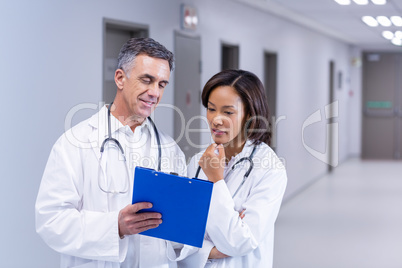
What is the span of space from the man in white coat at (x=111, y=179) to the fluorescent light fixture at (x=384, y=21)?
6234 mm

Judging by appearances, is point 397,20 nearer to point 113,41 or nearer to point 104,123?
point 113,41

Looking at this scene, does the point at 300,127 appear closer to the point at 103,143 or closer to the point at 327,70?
the point at 327,70

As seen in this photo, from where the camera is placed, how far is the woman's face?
1901 millimetres

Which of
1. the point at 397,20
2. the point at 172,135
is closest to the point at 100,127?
the point at 172,135

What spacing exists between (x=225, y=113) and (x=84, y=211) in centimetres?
60

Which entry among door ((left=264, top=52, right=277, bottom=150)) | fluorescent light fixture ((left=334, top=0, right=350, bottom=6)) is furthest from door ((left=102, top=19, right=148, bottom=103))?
door ((left=264, top=52, right=277, bottom=150))

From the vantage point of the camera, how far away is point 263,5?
668 centimetres

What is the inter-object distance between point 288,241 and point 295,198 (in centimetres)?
266

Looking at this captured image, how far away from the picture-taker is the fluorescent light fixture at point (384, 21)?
7419mm

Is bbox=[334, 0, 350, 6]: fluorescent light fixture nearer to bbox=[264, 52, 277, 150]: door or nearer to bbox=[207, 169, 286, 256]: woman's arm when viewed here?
bbox=[264, 52, 277, 150]: door

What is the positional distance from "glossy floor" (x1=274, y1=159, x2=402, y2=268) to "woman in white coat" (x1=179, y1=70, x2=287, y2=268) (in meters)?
2.99

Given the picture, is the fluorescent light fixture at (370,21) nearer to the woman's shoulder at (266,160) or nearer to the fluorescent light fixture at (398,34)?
the fluorescent light fixture at (398,34)

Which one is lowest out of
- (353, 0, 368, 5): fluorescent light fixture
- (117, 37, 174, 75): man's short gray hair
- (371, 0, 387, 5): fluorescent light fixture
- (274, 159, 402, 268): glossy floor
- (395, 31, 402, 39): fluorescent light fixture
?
(274, 159, 402, 268): glossy floor

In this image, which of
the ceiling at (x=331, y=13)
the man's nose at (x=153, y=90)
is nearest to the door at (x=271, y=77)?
the ceiling at (x=331, y=13)
